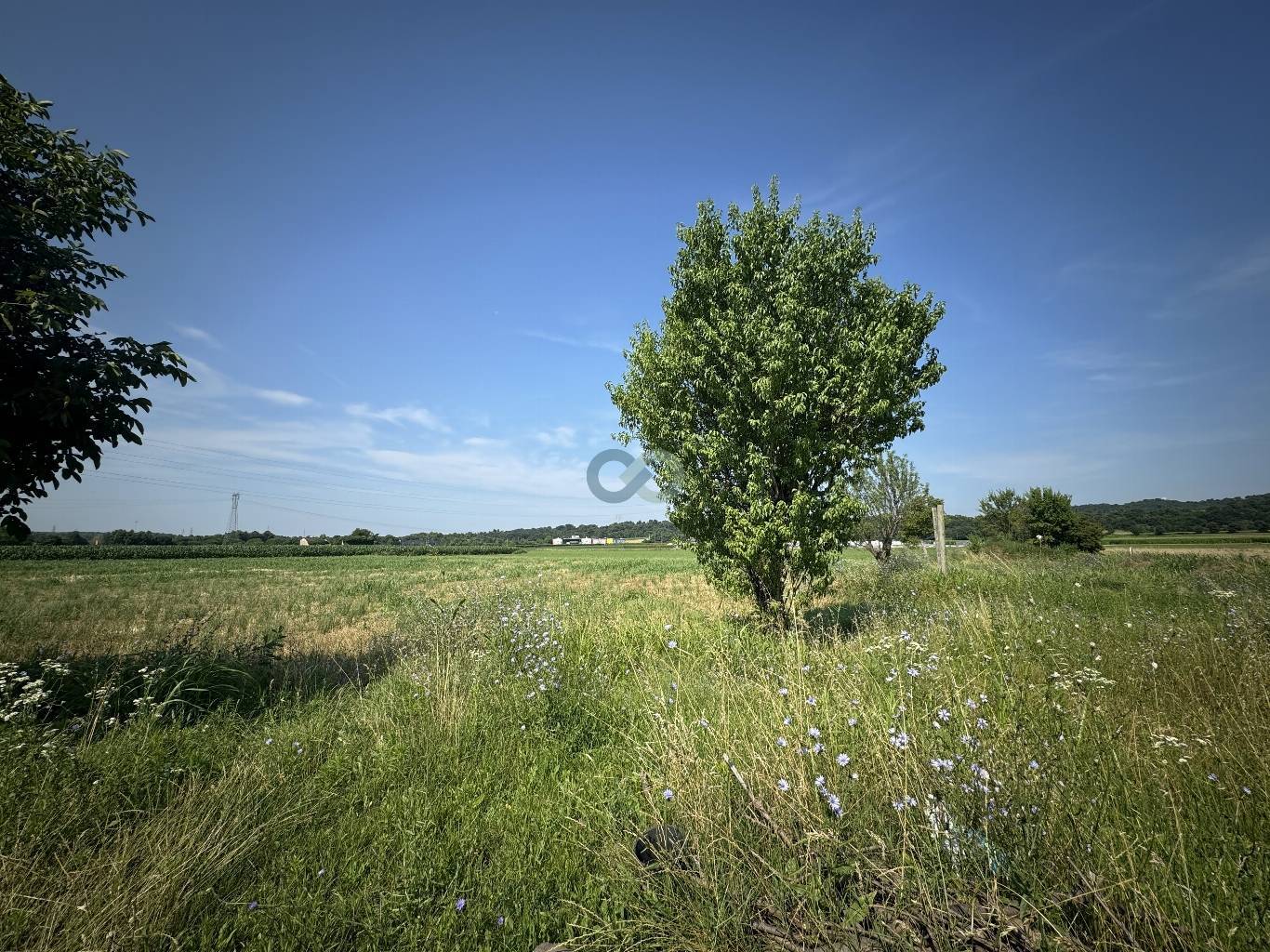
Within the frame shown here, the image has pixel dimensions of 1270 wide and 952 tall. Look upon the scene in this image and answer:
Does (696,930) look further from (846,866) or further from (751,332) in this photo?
(751,332)

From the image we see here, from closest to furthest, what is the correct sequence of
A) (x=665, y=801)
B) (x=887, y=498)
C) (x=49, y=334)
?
(x=665, y=801)
(x=49, y=334)
(x=887, y=498)

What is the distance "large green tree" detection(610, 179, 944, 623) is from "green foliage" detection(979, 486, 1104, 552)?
125ft

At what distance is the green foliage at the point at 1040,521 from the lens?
38.0 m

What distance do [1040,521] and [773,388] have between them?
45.6m

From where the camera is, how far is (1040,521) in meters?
39.3

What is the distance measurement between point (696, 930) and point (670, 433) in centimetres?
672

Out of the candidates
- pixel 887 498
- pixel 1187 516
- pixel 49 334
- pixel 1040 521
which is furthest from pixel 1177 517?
pixel 49 334

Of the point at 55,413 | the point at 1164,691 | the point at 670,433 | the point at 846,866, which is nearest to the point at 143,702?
the point at 55,413

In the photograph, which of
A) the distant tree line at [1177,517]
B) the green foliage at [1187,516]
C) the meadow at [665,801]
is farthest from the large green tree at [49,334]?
the green foliage at [1187,516]

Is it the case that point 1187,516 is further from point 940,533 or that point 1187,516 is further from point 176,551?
point 176,551

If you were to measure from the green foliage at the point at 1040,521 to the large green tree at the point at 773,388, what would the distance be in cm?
3820

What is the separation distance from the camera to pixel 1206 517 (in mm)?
61656

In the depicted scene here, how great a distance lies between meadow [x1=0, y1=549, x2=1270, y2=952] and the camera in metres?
2.26

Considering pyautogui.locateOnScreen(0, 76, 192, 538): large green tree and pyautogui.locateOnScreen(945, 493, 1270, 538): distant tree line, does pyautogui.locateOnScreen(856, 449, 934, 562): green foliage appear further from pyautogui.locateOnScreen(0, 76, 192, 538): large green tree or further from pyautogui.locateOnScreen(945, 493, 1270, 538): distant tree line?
pyautogui.locateOnScreen(945, 493, 1270, 538): distant tree line
